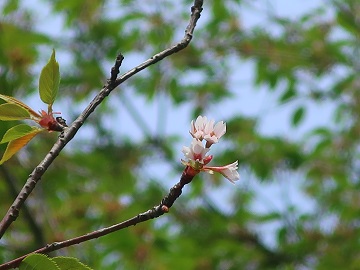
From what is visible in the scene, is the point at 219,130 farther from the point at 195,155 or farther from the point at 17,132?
the point at 17,132

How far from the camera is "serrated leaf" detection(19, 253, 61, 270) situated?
91 cm

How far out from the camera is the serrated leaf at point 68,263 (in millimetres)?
941

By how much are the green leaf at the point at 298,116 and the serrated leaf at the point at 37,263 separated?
4.00 m

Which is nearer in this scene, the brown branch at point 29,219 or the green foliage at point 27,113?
the green foliage at point 27,113

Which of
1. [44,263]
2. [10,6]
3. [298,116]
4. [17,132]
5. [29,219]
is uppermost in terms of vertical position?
[10,6]

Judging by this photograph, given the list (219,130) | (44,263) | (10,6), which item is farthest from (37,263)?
(10,6)

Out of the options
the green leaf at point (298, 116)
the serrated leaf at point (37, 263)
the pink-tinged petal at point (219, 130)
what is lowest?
the serrated leaf at point (37, 263)

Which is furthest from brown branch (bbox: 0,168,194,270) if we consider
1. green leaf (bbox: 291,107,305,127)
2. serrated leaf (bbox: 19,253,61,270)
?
green leaf (bbox: 291,107,305,127)

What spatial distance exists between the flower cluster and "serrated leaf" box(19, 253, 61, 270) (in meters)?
0.25

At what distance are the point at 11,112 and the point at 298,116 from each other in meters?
3.89

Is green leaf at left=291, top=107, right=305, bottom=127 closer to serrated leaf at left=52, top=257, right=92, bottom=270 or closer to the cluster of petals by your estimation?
the cluster of petals

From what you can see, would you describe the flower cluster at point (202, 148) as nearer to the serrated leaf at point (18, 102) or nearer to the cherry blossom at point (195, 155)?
the cherry blossom at point (195, 155)

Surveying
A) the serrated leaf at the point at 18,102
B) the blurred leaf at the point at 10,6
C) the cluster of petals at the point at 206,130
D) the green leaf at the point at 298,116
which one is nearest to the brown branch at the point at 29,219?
the blurred leaf at the point at 10,6

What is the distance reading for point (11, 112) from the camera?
3.53ft
